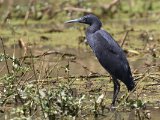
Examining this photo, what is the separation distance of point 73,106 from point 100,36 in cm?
178

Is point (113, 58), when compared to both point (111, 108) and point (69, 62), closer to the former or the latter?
point (111, 108)

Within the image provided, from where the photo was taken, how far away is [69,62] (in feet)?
34.6

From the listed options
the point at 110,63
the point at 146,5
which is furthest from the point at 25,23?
the point at 110,63

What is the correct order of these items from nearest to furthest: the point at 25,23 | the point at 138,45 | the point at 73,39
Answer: the point at 138,45
the point at 73,39
the point at 25,23

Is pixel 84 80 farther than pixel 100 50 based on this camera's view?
Yes

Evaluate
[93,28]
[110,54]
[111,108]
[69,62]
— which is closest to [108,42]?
[110,54]

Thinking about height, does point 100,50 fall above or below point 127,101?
above

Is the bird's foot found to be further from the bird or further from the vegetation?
the bird

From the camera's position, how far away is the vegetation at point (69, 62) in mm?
6316

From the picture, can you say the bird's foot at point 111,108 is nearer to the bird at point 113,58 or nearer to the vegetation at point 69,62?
the vegetation at point 69,62

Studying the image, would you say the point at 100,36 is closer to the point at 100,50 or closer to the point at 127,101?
the point at 100,50

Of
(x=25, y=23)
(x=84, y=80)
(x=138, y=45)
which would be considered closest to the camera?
(x=84, y=80)

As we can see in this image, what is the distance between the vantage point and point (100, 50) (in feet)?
25.1

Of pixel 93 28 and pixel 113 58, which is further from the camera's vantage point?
pixel 93 28
